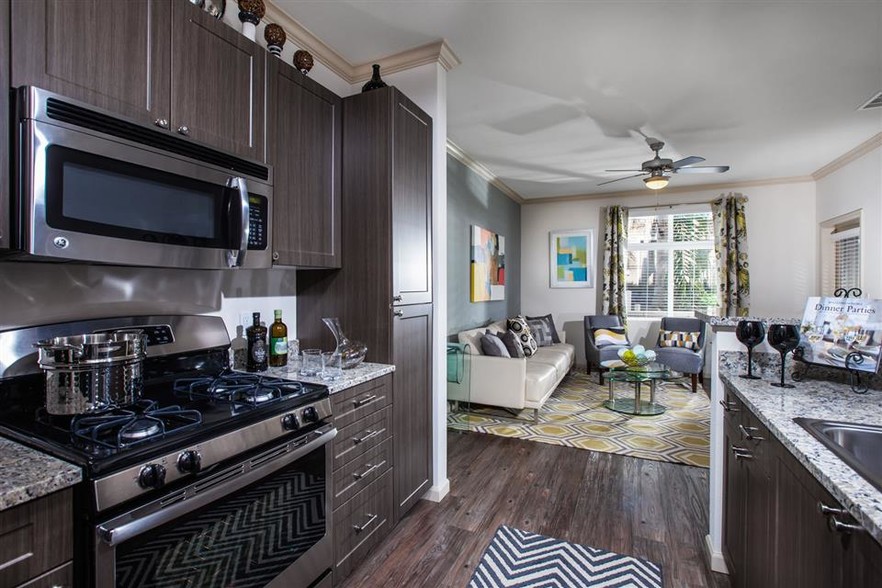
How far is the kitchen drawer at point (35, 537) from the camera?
848 mm

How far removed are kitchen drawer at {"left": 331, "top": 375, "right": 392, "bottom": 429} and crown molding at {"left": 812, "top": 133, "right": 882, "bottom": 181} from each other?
5.19 meters

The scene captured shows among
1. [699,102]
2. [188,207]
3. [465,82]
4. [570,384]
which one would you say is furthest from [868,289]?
[188,207]

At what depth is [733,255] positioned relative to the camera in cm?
586

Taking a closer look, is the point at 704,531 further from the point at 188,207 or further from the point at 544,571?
the point at 188,207

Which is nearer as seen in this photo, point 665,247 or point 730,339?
point 730,339

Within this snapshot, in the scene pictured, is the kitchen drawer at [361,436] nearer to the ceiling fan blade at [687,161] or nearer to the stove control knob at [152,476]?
the stove control knob at [152,476]

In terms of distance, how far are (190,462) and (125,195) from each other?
0.84 meters

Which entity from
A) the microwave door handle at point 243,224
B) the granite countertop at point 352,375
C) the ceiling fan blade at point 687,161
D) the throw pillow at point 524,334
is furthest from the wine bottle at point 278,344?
the ceiling fan blade at point 687,161

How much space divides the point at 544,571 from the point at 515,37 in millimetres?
2863

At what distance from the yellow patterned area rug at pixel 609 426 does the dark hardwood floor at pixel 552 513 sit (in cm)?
21

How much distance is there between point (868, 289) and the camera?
4336 millimetres

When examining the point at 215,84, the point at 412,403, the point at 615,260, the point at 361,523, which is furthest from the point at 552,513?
the point at 615,260

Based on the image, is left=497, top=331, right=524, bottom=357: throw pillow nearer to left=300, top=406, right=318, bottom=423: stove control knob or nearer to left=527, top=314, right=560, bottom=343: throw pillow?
left=527, top=314, right=560, bottom=343: throw pillow

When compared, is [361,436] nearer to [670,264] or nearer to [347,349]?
[347,349]
